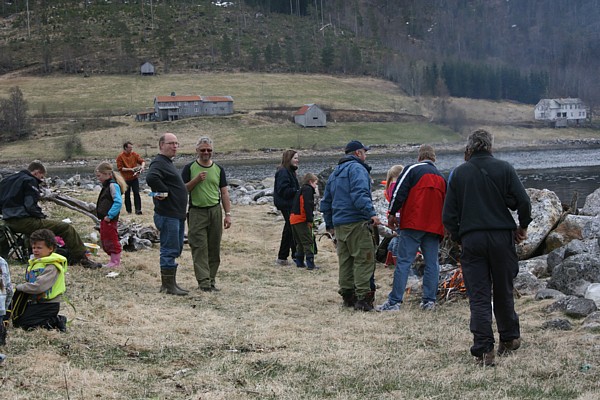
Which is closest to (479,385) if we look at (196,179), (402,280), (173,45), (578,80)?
(402,280)

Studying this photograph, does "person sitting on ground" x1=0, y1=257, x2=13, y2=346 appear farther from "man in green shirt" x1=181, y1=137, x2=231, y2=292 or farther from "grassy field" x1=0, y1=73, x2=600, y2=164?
"grassy field" x1=0, y1=73, x2=600, y2=164

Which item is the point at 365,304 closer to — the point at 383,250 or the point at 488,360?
the point at 488,360

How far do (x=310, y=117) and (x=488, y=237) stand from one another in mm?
88872

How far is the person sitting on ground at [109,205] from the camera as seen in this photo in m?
10.8

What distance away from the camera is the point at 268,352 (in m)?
6.49

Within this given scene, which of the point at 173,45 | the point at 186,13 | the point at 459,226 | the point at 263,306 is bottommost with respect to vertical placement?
the point at 263,306

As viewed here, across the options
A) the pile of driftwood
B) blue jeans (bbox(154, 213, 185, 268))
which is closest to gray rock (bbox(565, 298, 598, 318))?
blue jeans (bbox(154, 213, 185, 268))

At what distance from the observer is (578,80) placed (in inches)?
5969

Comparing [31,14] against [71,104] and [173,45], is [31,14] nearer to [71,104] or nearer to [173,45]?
[173,45]

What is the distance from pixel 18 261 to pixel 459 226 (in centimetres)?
716

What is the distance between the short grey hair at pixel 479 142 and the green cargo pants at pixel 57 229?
671 centimetres

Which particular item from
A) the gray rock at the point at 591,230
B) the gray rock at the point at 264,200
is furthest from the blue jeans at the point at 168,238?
the gray rock at the point at 264,200

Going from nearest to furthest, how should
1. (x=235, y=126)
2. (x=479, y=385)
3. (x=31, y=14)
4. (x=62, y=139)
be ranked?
1. (x=479, y=385)
2. (x=62, y=139)
3. (x=235, y=126)
4. (x=31, y=14)

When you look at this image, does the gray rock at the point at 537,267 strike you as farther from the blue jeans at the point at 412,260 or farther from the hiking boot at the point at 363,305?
the hiking boot at the point at 363,305
